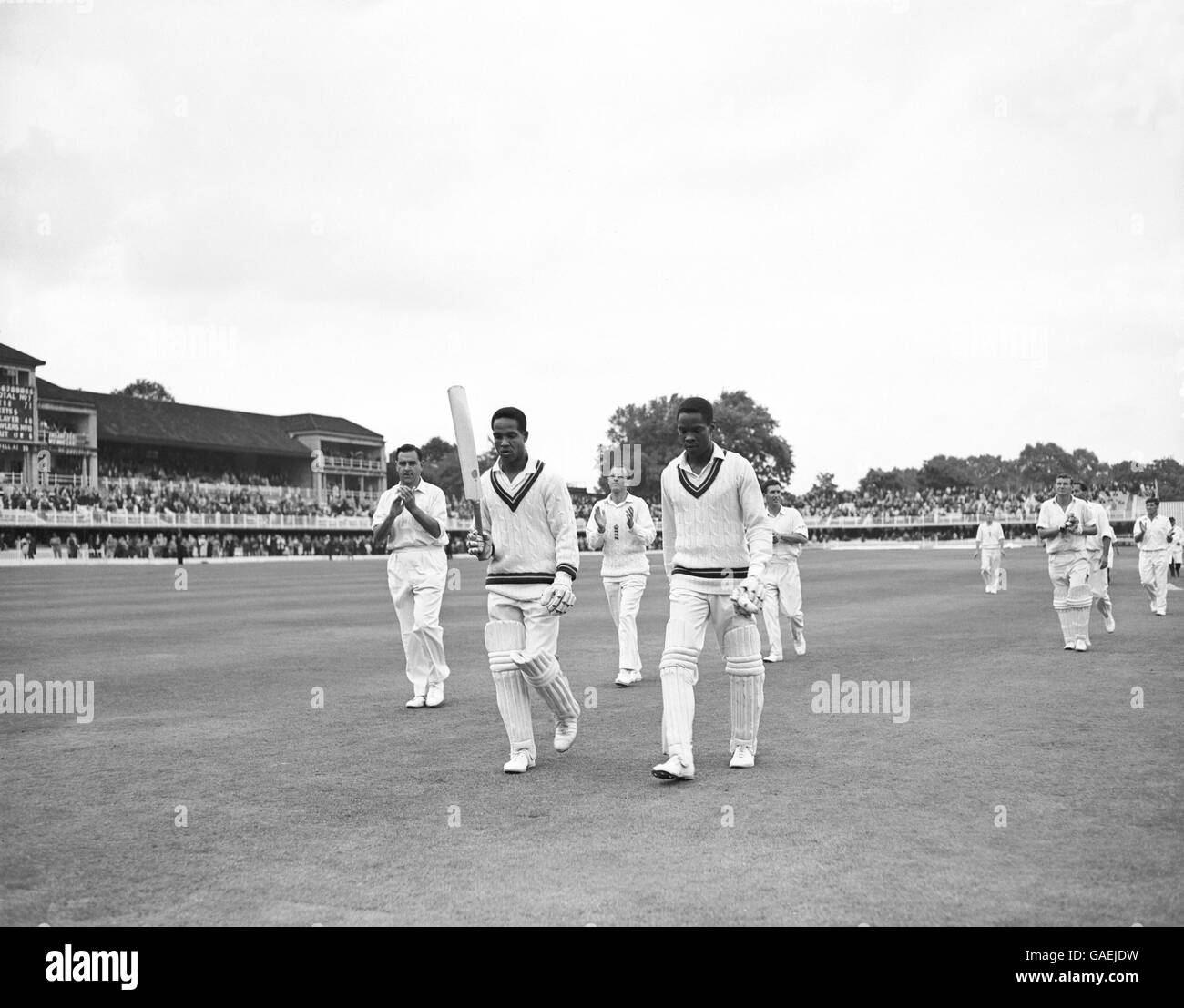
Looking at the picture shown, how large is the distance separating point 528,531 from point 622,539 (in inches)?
204

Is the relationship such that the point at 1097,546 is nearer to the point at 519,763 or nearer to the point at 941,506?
the point at 519,763

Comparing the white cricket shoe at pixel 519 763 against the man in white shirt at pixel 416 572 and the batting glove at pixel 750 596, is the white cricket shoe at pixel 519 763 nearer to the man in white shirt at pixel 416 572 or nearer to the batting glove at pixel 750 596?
the batting glove at pixel 750 596

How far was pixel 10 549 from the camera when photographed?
56375 mm

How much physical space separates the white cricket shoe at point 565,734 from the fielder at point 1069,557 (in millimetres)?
8332

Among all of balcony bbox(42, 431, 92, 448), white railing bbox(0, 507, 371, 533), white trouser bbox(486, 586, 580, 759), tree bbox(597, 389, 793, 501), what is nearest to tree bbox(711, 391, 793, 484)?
tree bbox(597, 389, 793, 501)

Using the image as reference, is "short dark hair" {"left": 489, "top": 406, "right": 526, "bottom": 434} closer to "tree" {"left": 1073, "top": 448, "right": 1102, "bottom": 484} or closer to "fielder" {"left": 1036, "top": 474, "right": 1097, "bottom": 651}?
"fielder" {"left": 1036, "top": 474, "right": 1097, "bottom": 651}

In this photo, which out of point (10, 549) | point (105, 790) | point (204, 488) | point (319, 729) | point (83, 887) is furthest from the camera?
point (204, 488)

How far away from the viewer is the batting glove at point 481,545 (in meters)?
7.52

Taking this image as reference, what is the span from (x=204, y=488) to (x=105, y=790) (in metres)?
78.4

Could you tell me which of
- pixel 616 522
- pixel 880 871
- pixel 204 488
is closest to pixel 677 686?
Answer: pixel 880 871

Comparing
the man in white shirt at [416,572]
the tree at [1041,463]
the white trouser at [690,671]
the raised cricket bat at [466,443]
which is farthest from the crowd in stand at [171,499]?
the tree at [1041,463]

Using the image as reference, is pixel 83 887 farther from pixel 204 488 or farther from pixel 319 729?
pixel 204 488

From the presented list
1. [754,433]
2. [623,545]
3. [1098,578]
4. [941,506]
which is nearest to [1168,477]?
[941,506]
